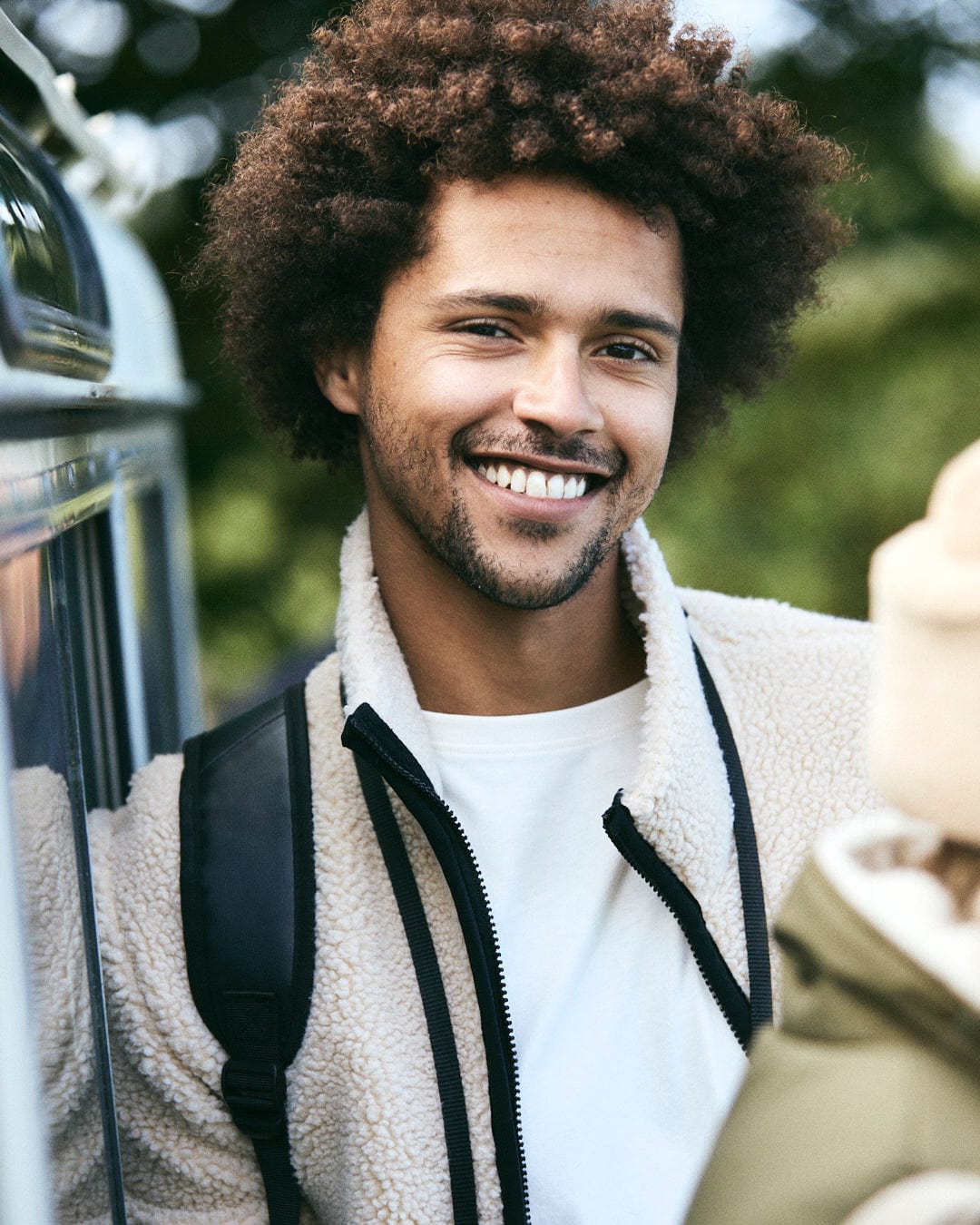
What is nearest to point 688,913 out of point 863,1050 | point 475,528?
point 475,528

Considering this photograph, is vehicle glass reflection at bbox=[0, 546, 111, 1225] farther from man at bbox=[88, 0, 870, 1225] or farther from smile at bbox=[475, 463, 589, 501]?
smile at bbox=[475, 463, 589, 501]

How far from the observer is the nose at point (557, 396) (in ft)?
7.44

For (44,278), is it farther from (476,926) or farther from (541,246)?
(476,926)

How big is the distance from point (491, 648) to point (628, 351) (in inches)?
23.9

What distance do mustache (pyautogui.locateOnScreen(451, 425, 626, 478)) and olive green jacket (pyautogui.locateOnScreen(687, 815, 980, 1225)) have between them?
1173 mm

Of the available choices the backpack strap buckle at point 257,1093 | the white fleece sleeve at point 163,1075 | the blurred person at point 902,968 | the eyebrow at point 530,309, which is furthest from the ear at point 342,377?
the blurred person at point 902,968

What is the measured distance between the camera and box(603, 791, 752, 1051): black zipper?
2.11 metres

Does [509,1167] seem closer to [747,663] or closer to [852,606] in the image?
[747,663]

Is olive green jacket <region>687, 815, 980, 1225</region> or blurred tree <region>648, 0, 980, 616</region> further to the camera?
blurred tree <region>648, 0, 980, 616</region>

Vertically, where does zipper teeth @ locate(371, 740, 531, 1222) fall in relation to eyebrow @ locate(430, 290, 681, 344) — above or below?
below

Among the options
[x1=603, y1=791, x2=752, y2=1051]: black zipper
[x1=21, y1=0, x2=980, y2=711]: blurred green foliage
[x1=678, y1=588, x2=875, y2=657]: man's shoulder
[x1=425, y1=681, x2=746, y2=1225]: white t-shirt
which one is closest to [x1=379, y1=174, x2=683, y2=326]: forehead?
[x1=678, y1=588, x2=875, y2=657]: man's shoulder

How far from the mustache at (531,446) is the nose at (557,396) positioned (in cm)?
2

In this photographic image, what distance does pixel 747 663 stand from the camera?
252 centimetres

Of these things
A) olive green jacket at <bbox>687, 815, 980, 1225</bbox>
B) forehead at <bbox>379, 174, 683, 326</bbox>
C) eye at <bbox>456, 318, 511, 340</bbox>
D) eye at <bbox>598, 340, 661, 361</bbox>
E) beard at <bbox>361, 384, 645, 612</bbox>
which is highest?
forehead at <bbox>379, 174, 683, 326</bbox>
